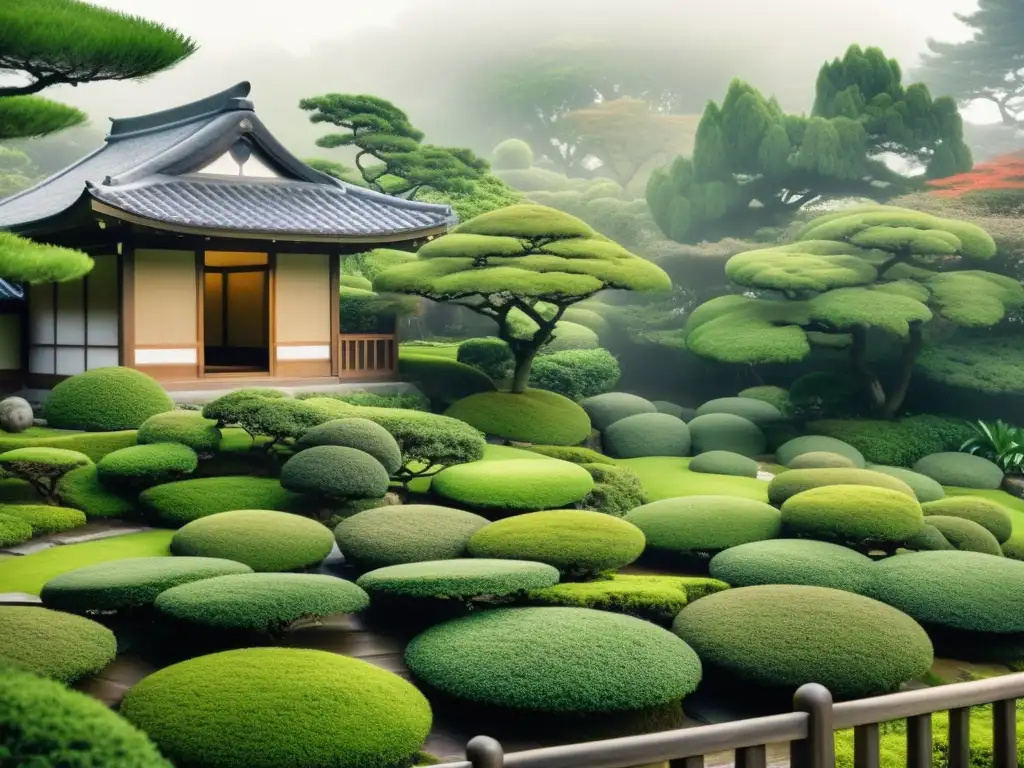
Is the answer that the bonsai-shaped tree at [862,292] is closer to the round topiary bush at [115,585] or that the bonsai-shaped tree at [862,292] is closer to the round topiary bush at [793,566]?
the round topiary bush at [793,566]

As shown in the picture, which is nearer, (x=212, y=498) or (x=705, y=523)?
(x=705, y=523)

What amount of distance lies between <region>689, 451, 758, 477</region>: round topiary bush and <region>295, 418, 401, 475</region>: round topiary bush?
19.4 ft

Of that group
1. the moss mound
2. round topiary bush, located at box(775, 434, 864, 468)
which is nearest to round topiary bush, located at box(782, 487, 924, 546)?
round topiary bush, located at box(775, 434, 864, 468)

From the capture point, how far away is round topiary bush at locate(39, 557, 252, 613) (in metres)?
7.47

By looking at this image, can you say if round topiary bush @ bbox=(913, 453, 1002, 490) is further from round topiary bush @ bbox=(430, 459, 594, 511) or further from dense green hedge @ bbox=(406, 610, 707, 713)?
dense green hedge @ bbox=(406, 610, 707, 713)

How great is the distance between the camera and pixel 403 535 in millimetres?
9336

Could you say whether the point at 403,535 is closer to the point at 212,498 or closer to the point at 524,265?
the point at 212,498

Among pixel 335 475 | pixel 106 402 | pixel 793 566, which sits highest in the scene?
pixel 106 402

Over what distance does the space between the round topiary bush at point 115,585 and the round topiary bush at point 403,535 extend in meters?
1.44

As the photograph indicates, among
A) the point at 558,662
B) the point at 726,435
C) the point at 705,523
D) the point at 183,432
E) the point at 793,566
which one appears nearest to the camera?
the point at 558,662

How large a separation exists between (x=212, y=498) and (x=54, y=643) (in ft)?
14.6

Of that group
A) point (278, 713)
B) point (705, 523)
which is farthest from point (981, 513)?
point (278, 713)

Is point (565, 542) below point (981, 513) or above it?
above

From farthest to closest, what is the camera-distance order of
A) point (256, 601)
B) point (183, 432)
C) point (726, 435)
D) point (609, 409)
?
point (609, 409), point (726, 435), point (183, 432), point (256, 601)
